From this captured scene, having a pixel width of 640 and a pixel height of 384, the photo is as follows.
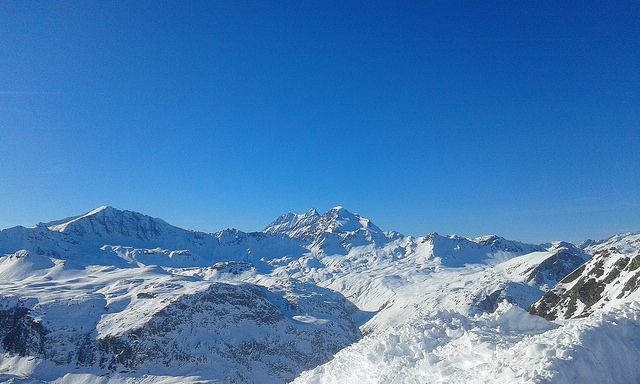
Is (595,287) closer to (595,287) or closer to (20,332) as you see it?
(595,287)

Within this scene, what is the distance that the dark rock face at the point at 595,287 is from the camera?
6027 cm

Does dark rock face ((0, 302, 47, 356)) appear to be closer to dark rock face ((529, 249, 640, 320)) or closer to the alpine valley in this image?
the alpine valley

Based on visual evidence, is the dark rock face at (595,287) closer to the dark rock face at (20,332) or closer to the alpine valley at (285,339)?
the alpine valley at (285,339)

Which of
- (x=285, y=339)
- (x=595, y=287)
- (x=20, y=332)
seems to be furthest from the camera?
(x=285, y=339)

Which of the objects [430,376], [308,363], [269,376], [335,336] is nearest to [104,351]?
A: [269,376]

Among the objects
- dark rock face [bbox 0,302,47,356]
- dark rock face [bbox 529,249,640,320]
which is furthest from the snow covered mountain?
dark rock face [bbox 0,302,47,356]

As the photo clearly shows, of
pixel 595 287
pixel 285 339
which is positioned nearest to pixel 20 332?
pixel 285 339

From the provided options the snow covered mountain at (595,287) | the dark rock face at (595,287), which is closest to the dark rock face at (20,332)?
the dark rock face at (595,287)

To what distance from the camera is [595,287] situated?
7262cm

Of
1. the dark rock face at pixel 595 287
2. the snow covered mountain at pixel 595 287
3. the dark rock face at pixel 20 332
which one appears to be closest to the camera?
the snow covered mountain at pixel 595 287

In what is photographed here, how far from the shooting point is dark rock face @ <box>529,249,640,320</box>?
60.3 m

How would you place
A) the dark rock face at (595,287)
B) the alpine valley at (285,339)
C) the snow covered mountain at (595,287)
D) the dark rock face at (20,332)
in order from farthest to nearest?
the dark rock face at (20,332) → the dark rock face at (595,287) → the snow covered mountain at (595,287) → the alpine valley at (285,339)

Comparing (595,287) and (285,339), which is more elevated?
(595,287)

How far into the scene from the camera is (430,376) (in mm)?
19672
